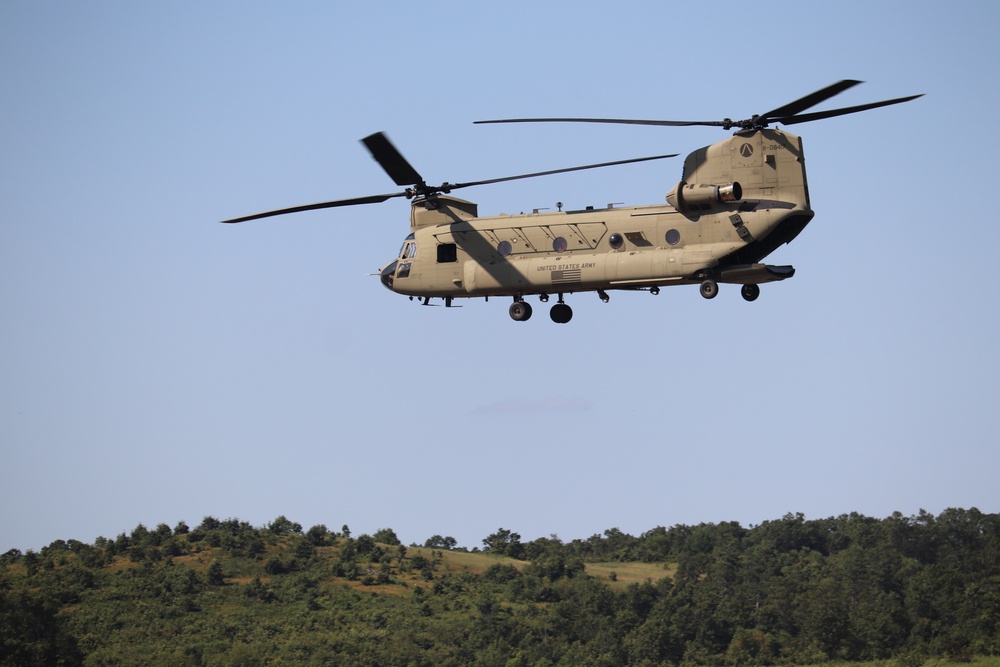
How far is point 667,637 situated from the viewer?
123 meters

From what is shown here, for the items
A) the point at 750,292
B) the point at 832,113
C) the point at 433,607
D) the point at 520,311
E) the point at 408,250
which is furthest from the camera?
the point at 433,607

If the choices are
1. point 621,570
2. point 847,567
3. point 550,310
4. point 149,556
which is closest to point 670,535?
point 621,570

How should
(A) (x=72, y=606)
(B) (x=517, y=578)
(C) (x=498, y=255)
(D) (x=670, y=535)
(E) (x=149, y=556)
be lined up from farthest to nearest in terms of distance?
(D) (x=670, y=535), (B) (x=517, y=578), (E) (x=149, y=556), (A) (x=72, y=606), (C) (x=498, y=255)

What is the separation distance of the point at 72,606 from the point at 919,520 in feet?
296

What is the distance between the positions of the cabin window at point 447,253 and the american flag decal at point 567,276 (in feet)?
15.1

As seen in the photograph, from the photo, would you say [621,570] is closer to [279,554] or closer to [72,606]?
[279,554]

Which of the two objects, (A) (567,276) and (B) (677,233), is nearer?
(B) (677,233)

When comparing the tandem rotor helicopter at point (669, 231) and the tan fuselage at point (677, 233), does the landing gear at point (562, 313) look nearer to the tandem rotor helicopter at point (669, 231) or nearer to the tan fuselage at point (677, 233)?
the tandem rotor helicopter at point (669, 231)

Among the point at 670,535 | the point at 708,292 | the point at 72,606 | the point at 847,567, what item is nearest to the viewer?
the point at 708,292

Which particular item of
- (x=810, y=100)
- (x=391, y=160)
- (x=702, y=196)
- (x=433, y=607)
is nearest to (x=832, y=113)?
(x=810, y=100)

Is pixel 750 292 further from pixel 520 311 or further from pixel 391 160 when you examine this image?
pixel 391 160

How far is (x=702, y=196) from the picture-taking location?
48188 millimetres

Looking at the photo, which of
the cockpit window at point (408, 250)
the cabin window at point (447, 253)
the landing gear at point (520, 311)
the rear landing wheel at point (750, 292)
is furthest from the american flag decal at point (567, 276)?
the cockpit window at point (408, 250)

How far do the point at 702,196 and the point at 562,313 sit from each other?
324 inches
